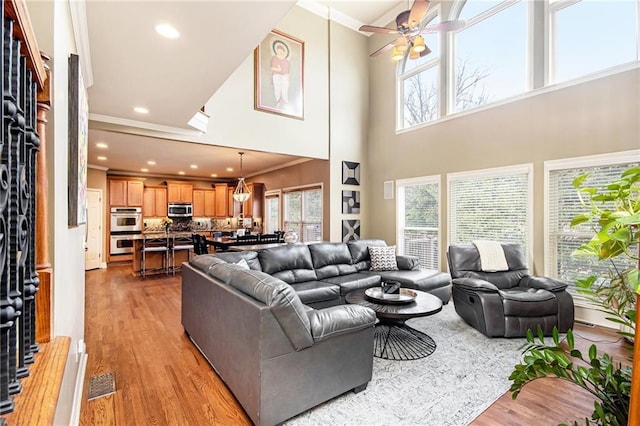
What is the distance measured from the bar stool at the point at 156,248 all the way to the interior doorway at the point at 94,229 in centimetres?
211

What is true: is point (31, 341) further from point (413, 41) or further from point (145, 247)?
point (145, 247)

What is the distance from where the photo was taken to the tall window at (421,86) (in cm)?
585

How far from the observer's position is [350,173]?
684 centimetres

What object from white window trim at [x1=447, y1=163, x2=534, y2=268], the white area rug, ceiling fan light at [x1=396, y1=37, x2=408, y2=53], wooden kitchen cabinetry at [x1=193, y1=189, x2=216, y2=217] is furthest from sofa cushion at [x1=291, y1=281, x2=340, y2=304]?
wooden kitchen cabinetry at [x1=193, y1=189, x2=216, y2=217]

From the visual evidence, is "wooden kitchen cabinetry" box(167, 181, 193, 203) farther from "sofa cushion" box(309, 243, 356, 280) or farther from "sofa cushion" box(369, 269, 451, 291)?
"sofa cushion" box(369, 269, 451, 291)

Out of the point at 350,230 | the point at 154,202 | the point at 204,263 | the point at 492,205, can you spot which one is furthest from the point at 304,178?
the point at 154,202

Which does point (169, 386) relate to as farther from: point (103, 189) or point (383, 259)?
point (103, 189)

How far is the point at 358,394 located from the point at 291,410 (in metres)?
0.59

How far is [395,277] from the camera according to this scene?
4520 millimetres

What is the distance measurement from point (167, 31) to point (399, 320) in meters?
3.09

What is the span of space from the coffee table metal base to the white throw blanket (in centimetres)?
140

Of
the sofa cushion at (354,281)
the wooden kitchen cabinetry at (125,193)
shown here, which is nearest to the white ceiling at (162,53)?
the sofa cushion at (354,281)

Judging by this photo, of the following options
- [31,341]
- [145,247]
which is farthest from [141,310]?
[31,341]

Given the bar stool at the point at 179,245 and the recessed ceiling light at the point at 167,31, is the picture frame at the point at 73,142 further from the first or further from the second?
the bar stool at the point at 179,245
